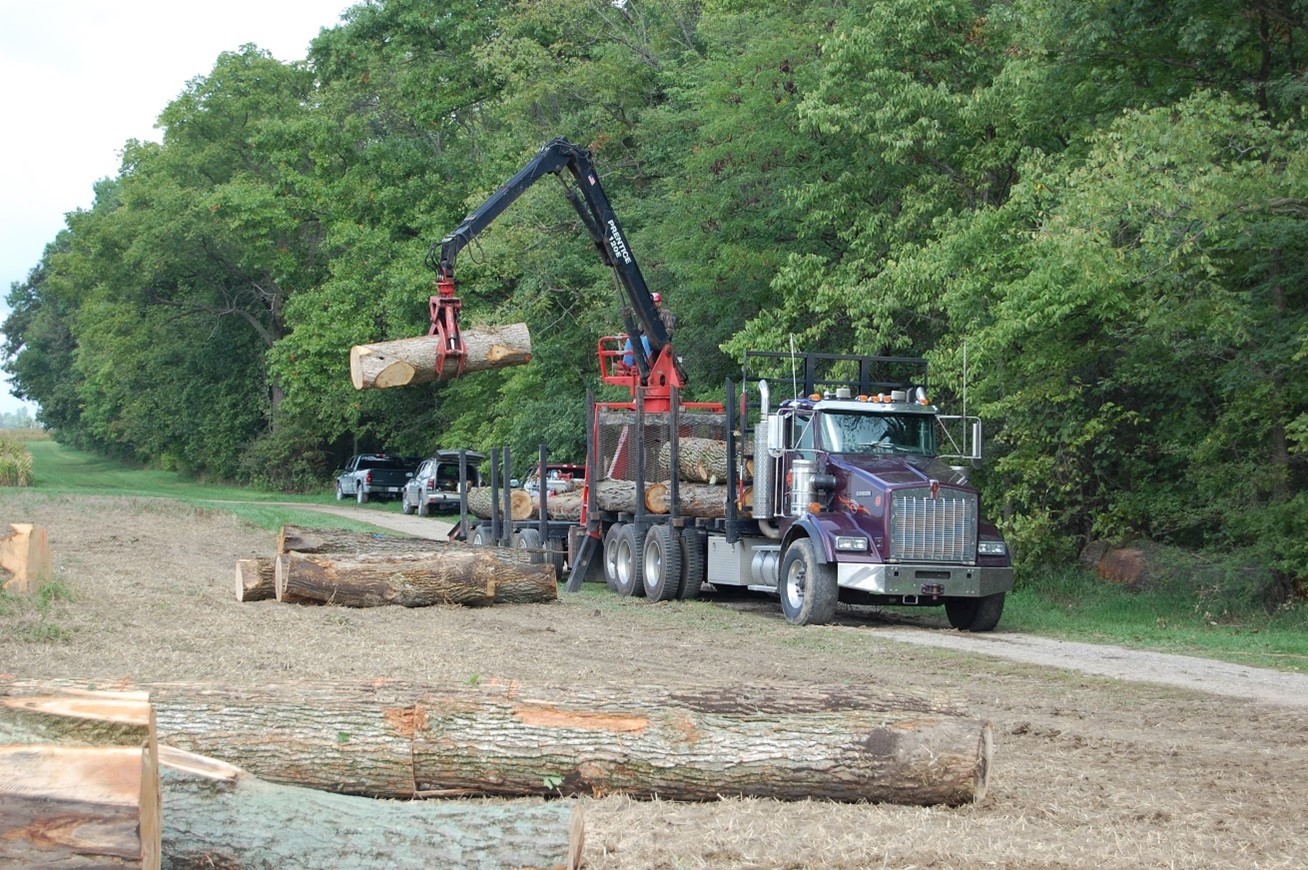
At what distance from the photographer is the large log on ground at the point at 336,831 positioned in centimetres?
520

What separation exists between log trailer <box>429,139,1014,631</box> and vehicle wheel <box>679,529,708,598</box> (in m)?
0.02

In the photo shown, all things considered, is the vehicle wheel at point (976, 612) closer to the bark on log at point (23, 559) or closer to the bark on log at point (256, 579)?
the bark on log at point (256, 579)

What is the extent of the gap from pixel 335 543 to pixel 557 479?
12.7m

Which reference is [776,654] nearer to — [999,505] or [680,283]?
[999,505]

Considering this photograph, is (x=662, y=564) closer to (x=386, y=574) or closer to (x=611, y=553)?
(x=611, y=553)

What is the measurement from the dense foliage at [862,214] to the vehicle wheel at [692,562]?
4.06m

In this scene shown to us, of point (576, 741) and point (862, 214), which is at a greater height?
point (862, 214)

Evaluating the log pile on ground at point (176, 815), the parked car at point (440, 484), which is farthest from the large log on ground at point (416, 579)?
the parked car at point (440, 484)

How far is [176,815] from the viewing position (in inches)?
211

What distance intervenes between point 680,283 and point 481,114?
2297 cm

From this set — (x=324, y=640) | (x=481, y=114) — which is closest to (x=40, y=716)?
(x=324, y=640)

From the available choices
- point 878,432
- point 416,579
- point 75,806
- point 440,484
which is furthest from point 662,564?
point 440,484

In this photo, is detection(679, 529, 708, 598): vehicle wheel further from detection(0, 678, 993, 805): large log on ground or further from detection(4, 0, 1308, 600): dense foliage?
detection(0, 678, 993, 805): large log on ground

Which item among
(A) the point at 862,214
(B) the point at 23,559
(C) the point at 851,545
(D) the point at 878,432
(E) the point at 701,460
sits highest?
(A) the point at 862,214
